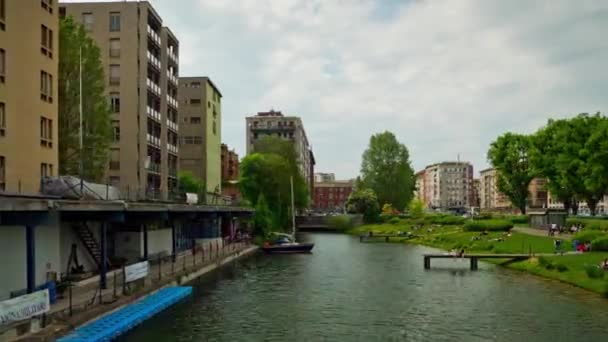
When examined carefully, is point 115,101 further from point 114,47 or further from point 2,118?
point 2,118

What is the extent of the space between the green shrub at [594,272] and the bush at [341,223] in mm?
101770

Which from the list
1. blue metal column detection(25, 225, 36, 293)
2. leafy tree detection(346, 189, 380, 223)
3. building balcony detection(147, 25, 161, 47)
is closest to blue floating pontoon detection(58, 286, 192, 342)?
blue metal column detection(25, 225, 36, 293)

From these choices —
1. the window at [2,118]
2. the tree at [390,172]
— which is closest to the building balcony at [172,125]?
the window at [2,118]

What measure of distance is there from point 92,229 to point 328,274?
72.5 ft

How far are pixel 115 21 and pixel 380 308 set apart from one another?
56.5 metres

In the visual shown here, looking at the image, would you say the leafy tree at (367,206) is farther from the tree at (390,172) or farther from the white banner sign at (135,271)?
the white banner sign at (135,271)

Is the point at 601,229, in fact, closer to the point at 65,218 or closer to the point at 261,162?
the point at 65,218

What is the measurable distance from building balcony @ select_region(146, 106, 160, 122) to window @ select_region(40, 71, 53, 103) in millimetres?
37535

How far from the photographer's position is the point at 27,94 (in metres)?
39.5

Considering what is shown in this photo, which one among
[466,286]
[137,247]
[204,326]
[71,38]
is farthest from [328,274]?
[71,38]

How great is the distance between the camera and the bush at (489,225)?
9406 centimetres

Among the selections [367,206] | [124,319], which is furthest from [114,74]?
[367,206]

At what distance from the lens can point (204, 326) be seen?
32969mm

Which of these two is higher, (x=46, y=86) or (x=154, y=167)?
(x=46, y=86)
